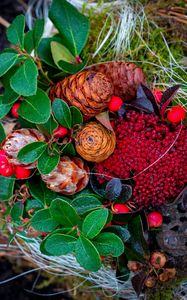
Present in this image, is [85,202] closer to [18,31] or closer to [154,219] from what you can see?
[154,219]

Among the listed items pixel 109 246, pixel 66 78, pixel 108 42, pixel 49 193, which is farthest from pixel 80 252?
pixel 108 42

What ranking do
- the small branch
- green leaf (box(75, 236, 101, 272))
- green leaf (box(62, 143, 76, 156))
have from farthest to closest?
the small branch
green leaf (box(62, 143, 76, 156))
green leaf (box(75, 236, 101, 272))

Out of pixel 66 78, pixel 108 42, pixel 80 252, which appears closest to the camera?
pixel 80 252

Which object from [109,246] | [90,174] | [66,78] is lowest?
[109,246]

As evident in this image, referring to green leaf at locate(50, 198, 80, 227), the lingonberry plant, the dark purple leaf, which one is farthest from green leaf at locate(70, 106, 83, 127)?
the dark purple leaf

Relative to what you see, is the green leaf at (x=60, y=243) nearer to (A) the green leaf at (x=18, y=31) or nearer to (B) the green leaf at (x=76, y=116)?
(B) the green leaf at (x=76, y=116)

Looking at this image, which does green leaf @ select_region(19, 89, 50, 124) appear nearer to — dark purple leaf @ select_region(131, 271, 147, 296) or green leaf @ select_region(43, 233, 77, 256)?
green leaf @ select_region(43, 233, 77, 256)

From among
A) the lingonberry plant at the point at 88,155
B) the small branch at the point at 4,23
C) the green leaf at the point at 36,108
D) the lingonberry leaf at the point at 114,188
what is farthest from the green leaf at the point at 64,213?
the small branch at the point at 4,23

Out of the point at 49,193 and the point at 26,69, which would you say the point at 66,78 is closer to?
the point at 26,69
